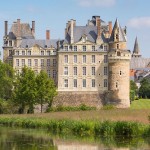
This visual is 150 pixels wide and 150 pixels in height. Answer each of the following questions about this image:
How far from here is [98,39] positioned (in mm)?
74250

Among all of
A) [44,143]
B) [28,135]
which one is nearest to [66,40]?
[28,135]

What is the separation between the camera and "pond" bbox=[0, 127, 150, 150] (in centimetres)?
3113

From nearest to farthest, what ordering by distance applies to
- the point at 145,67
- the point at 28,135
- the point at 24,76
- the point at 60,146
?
1. the point at 60,146
2. the point at 28,135
3. the point at 24,76
4. the point at 145,67

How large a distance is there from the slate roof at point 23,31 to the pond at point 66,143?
42.5m

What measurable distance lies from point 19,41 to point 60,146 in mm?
46756

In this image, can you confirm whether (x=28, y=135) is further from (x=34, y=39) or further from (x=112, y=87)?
(x=34, y=39)

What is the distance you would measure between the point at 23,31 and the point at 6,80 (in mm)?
12816

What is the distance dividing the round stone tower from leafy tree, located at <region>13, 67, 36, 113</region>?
10.6 meters

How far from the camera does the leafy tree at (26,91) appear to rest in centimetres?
6519

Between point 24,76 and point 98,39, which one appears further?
point 98,39

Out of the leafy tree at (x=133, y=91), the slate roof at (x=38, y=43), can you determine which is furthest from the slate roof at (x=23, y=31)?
the leafy tree at (x=133, y=91)

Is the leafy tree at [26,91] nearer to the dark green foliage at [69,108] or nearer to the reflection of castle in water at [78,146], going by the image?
the dark green foliage at [69,108]

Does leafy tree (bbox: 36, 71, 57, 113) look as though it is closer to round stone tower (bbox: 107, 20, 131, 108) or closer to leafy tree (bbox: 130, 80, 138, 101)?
round stone tower (bbox: 107, 20, 131, 108)

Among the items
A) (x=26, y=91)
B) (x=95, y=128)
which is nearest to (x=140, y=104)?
(x=26, y=91)
